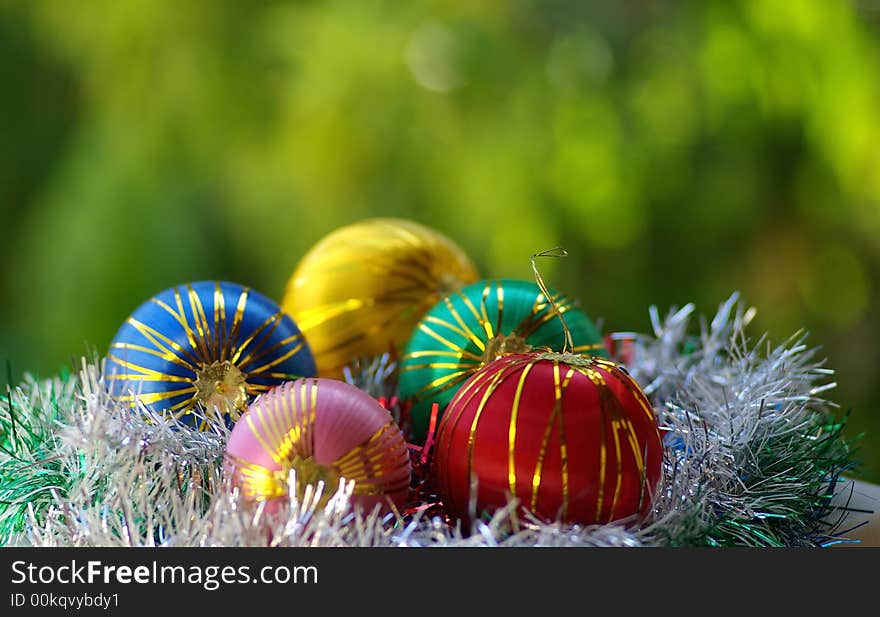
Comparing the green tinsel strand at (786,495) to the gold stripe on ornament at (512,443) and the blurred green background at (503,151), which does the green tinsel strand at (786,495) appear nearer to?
the gold stripe on ornament at (512,443)

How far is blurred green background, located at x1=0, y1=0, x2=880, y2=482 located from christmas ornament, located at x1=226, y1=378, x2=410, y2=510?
4.05ft

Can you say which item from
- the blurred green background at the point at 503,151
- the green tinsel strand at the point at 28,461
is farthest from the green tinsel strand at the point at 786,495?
the blurred green background at the point at 503,151

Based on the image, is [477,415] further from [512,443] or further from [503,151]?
[503,151]

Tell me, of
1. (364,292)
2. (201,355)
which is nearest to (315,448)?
(201,355)

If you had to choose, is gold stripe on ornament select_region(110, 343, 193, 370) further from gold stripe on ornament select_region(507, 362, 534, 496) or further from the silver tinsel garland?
gold stripe on ornament select_region(507, 362, 534, 496)

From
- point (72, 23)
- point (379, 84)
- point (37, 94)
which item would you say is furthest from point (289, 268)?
point (37, 94)

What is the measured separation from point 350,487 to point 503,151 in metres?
1.32

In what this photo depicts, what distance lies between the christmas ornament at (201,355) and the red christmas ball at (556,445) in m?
0.15

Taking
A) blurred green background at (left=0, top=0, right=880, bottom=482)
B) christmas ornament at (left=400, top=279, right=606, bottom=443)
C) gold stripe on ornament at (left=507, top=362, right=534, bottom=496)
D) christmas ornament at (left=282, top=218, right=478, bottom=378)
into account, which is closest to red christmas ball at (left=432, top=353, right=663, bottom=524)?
gold stripe on ornament at (left=507, top=362, right=534, bottom=496)

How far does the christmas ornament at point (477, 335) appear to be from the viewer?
2.02 ft

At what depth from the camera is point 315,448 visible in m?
0.47

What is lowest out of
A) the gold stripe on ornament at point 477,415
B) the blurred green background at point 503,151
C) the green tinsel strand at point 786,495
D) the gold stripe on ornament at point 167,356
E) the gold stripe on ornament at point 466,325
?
the green tinsel strand at point 786,495

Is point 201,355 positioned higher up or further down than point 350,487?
higher up
